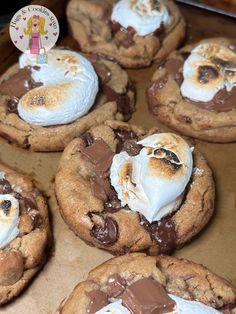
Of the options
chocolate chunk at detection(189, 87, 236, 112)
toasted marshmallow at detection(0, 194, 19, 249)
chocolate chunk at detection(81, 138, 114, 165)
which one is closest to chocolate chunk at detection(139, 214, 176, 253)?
chocolate chunk at detection(81, 138, 114, 165)

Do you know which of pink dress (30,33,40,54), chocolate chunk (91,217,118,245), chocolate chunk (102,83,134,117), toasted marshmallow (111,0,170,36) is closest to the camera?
chocolate chunk (91,217,118,245)

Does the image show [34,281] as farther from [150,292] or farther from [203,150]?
[203,150]

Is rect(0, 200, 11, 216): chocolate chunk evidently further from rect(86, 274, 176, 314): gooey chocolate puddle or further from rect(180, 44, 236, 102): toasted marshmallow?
rect(180, 44, 236, 102): toasted marshmallow

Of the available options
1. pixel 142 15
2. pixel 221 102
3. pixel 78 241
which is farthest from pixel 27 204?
pixel 142 15

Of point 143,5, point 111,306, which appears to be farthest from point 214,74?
point 111,306

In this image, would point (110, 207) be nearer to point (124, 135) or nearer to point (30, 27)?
point (124, 135)

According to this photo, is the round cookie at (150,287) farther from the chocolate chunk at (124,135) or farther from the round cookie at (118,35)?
the round cookie at (118,35)

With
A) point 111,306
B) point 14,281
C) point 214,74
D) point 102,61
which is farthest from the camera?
point 102,61
